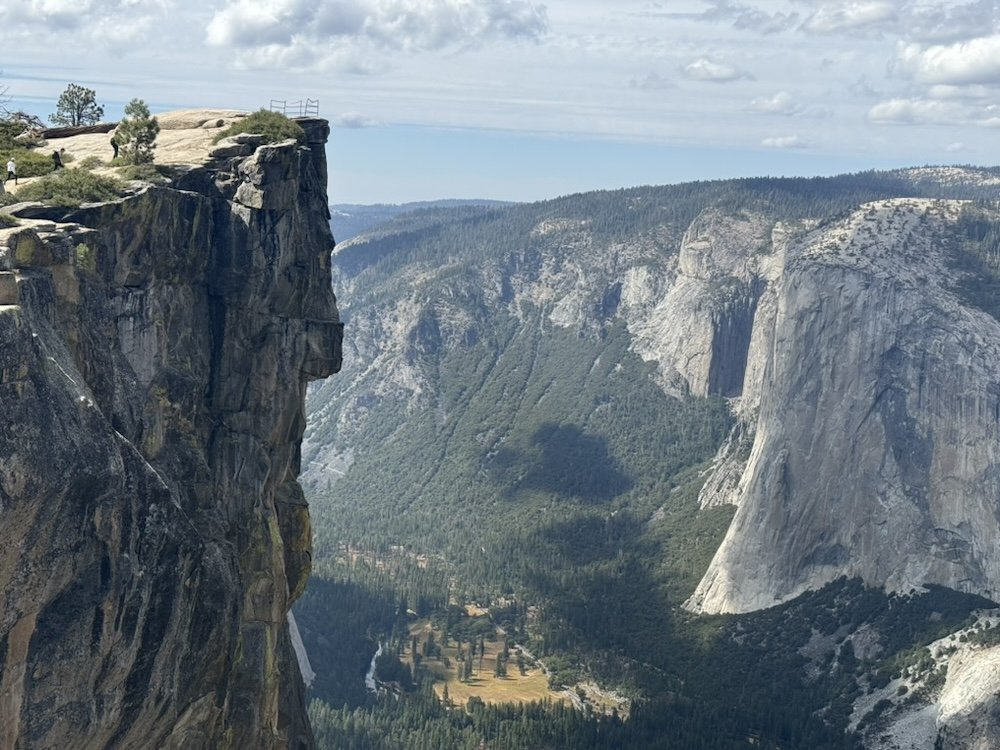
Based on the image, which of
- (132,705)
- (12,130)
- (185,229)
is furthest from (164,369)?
(12,130)

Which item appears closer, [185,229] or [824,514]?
[185,229]

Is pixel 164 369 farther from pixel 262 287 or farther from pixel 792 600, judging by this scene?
pixel 792 600

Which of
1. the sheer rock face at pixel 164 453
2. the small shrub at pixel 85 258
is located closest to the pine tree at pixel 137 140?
the sheer rock face at pixel 164 453

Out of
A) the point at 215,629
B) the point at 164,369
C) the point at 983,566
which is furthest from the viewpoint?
the point at 983,566

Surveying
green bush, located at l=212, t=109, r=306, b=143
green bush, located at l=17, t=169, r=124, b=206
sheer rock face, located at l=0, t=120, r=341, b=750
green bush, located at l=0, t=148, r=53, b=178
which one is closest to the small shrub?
sheer rock face, located at l=0, t=120, r=341, b=750

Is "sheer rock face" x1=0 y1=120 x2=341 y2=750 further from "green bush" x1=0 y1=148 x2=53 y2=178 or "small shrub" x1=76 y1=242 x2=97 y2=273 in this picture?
"green bush" x1=0 y1=148 x2=53 y2=178

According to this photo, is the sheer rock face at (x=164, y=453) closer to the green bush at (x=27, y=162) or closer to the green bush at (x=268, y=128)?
the green bush at (x=268, y=128)

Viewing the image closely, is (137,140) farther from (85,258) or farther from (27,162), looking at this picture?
(85,258)
